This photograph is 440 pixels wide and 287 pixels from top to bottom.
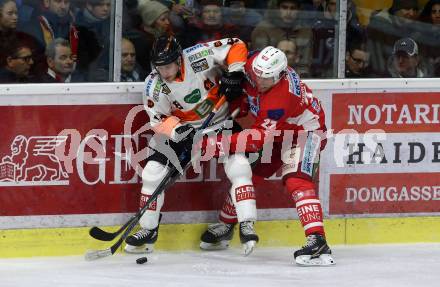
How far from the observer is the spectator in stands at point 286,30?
6277 mm

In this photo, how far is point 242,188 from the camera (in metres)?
5.94

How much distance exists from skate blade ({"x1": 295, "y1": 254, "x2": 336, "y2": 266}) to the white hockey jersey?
0.80 metres

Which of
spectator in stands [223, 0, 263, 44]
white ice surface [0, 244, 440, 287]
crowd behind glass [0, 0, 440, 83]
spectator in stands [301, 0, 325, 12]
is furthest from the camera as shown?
spectator in stands [301, 0, 325, 12]

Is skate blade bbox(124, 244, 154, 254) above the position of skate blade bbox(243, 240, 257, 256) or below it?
below

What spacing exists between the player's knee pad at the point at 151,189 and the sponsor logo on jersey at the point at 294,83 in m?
0.73

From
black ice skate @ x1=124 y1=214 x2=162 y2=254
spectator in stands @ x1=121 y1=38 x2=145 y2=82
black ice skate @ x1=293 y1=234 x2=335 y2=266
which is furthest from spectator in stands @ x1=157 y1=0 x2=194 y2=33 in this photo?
black ice skate @ x1=293 y1=234 x2=335 y2=266

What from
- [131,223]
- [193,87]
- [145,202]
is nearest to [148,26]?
[193,87]

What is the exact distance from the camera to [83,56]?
599cm

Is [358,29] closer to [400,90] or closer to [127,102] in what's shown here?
[400,90]

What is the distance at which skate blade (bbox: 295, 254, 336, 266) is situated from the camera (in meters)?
5.94

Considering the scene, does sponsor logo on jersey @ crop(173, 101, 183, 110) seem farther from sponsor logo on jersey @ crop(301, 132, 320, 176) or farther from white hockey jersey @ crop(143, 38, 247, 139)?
sponsor logo on jersey @ crop(301, 132, 320, 176)

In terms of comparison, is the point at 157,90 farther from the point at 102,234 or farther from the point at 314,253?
the point at 314,253

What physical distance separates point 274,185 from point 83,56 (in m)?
1.21

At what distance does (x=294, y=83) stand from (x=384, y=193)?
3.11 ft
